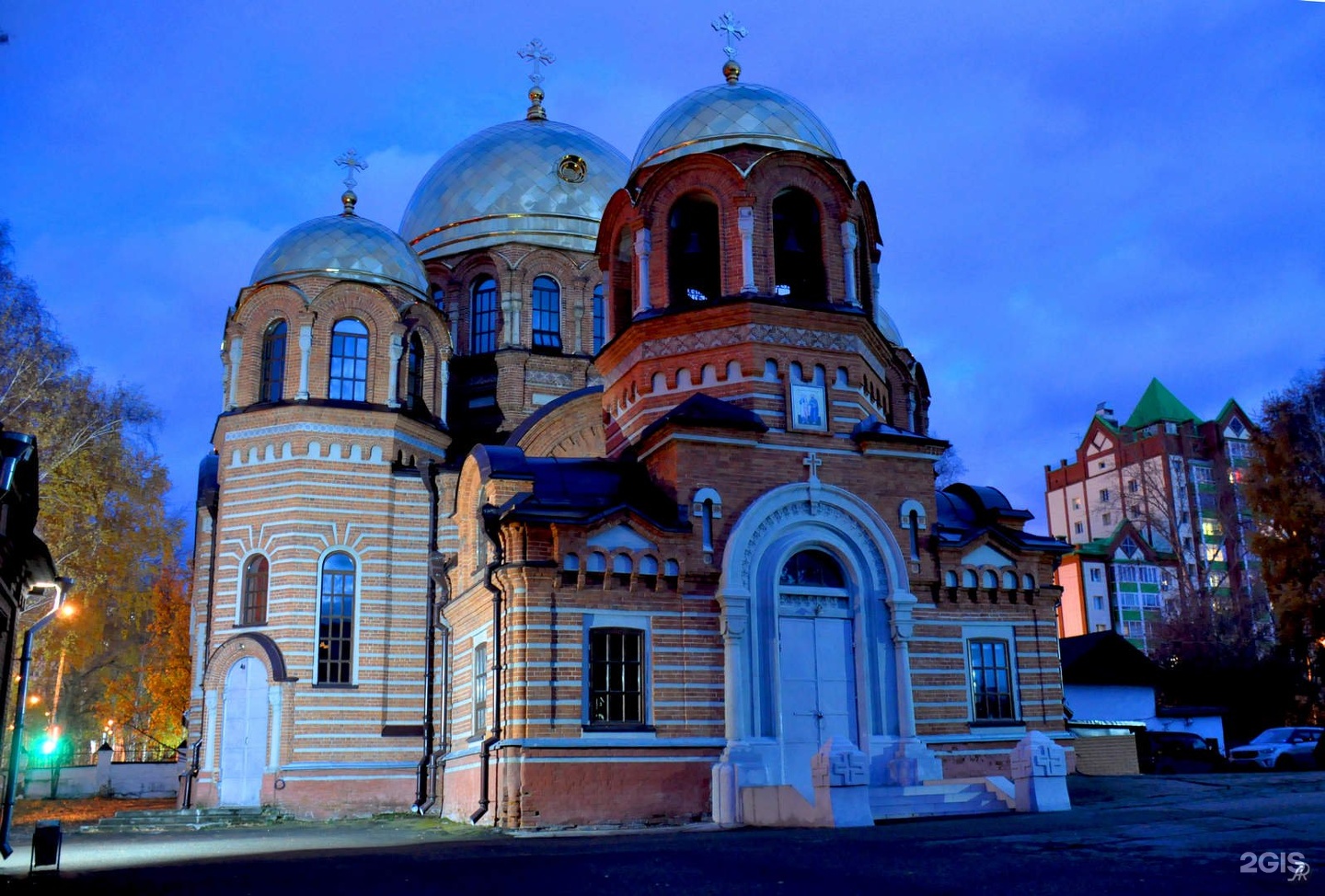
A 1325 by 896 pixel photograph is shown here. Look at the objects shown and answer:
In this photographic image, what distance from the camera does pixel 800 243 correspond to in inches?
802

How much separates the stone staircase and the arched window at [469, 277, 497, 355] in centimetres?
1153

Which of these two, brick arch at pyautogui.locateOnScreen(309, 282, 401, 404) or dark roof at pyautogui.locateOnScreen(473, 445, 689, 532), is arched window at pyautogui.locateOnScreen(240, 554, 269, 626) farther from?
dark roof at pyautogui.locateOnScreen(473, 445, 689, 532)

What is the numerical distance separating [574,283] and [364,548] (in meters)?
8.86

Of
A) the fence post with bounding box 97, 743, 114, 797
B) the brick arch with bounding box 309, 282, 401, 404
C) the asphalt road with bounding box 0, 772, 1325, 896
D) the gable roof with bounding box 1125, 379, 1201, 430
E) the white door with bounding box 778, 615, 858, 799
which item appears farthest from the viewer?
the gable roof with bounding box 1125, 379, 1201, 430

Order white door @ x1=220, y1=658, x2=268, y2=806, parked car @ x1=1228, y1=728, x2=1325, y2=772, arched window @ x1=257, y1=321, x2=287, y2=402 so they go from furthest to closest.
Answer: parked car @ x1=1228, y1=728, x2=1325, y2=772
arched window @ x1=257, y1=321, x2=287, y2=402
white door @ x1=220, y1=658, x2=268, y2=806

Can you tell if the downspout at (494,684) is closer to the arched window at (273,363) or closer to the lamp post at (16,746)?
the lamp post at (16,746)

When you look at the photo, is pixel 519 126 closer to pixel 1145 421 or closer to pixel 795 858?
pixel 795 858

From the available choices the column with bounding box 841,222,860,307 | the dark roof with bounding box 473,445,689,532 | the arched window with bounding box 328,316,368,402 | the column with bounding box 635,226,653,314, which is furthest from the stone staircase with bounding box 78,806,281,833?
the column with bounding box 841,222,860,307

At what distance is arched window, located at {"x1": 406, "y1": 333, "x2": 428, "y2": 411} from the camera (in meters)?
→ 23.8

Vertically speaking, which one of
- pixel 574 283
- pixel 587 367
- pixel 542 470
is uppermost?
pixel 574 283

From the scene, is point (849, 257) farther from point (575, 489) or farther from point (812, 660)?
point (812, 660)

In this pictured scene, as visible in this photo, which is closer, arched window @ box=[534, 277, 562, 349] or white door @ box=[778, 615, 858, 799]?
white door @ box=[778, 615, 858, 799]

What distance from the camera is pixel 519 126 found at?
30594mm

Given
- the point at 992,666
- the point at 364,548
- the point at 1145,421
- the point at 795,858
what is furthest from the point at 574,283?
the point at 1145,421
